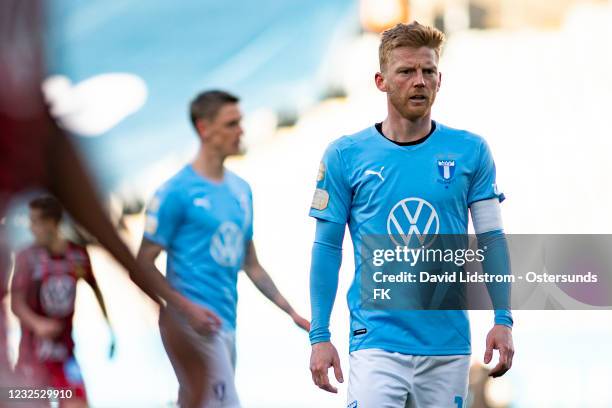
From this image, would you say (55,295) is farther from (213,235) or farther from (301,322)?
(301,322)

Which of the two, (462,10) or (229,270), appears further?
(462,10)

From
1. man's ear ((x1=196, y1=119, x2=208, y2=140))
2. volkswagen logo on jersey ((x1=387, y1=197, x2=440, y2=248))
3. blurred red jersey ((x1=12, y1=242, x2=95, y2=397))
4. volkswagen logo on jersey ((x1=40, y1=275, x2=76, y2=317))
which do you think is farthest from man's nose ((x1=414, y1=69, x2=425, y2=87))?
volkswagen logo on jersey ((x1=40, y1=275, x2=76, y2=317))

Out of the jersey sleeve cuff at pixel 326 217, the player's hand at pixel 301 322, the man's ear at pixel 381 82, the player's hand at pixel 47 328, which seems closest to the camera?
the jersey sleeve cuff at pixel 326 217

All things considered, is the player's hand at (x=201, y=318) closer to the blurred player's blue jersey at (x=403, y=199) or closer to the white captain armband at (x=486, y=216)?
the blurred player's blue jersey at (x=403, y=199)

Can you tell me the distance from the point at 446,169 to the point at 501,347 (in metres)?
0.76

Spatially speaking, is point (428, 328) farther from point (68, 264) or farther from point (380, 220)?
point (68, 264)

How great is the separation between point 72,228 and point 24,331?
6.16 m

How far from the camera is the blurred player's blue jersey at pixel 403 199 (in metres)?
4.87

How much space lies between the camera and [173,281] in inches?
258

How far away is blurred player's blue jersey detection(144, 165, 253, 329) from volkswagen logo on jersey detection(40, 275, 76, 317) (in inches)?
52.6

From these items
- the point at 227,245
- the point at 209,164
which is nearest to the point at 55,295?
the point at 209,164

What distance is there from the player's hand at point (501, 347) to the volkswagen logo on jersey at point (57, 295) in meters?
3.70

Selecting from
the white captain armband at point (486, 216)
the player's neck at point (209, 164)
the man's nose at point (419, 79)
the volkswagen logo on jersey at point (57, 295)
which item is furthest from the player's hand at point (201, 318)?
the volkswagen logo on jersey at point (57, 295)

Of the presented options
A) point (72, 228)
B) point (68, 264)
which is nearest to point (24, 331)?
point (68, 264)
